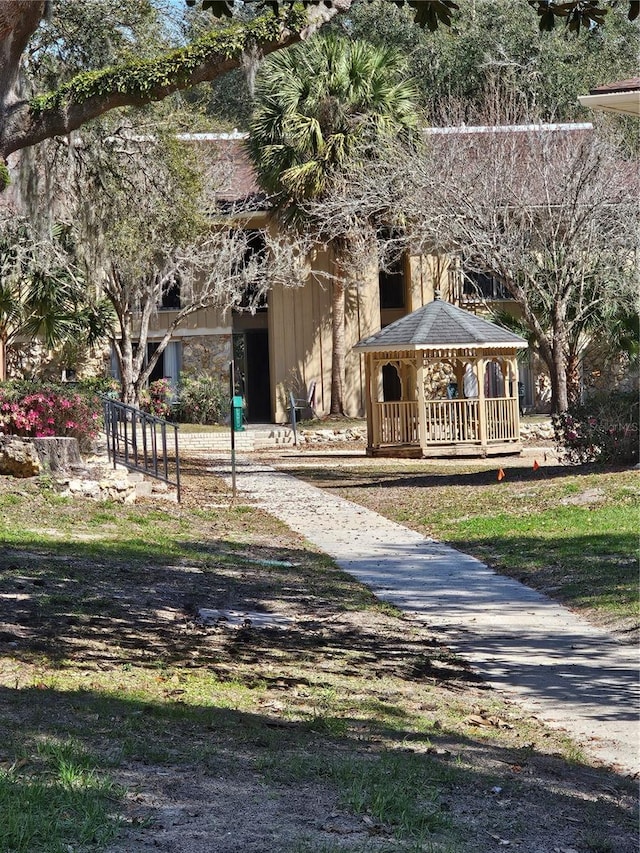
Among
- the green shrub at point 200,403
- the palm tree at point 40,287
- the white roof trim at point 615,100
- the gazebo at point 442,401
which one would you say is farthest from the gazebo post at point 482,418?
the white roof trim at point 615,100

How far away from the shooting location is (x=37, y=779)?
170 inches

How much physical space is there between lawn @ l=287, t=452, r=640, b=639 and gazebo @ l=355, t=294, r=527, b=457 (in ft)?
6.02

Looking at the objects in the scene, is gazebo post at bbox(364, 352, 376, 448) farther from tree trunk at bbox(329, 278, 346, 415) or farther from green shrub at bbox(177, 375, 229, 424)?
green shrub at bbox(177, 375, 229, 424)

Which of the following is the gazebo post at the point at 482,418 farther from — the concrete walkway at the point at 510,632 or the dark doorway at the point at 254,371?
the dark doorway at the point at 254,371

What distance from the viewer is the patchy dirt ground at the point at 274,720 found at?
13.8ft

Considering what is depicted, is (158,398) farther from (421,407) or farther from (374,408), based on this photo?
(421,407)

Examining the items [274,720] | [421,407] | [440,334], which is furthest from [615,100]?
[274,720]

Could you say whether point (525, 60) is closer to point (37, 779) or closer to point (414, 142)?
point (414, 142)

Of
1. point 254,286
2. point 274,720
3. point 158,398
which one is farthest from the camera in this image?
point 254,286

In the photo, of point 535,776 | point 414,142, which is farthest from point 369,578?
point 414,142

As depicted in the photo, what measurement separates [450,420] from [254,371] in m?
12.5

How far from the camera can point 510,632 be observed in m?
8.52

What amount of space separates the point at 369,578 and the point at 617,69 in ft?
107

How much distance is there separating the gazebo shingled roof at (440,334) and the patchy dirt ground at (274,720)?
1423cm
